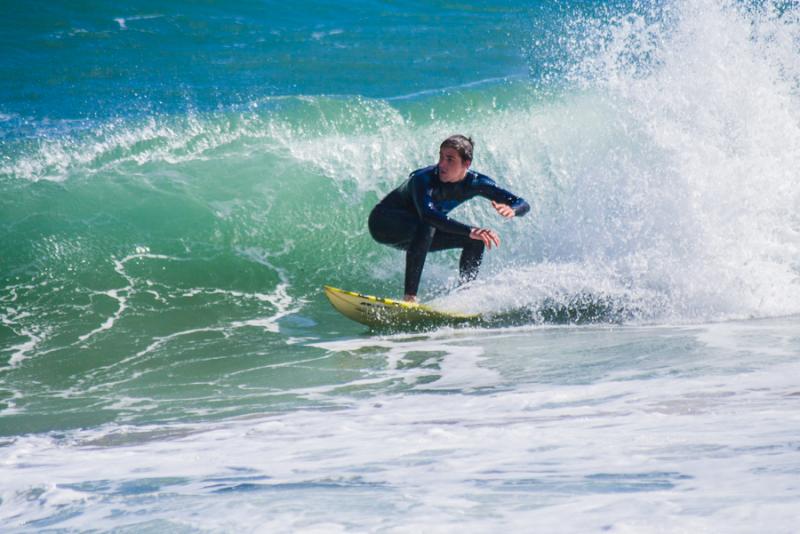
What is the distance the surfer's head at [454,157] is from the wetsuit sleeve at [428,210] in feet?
0.53

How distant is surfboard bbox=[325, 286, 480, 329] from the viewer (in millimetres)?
7336

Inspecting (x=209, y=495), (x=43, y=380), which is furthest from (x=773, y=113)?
(x=209, y=495)

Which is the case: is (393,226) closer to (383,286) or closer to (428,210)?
(428,210)

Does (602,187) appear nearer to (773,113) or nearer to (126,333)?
(773,113)

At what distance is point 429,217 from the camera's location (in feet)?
23.2

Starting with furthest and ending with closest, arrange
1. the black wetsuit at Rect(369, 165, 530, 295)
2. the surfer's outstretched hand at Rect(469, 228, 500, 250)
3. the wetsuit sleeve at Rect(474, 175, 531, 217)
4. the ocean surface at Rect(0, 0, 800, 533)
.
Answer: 1. the wetsuit sleeve at Rect(474, 175, 531, 217)
2. the black wetsuit at Rect(369, 165, 530, 295)
3. the surfer's outstretched hand at Rect(469, 228, 500, 250)
4. the ocean surface at Rect(0, 0, 800, 533)

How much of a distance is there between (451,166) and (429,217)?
0.40m

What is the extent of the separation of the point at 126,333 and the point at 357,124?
Answer: 17.5 ft

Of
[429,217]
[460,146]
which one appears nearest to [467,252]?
[429,217]

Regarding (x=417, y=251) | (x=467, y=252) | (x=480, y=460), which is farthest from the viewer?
(x=467, y=252)

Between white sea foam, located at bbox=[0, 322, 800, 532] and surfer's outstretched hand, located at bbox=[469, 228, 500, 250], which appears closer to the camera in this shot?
white sea foam, located at bbox=[0, 322, 800, 532]

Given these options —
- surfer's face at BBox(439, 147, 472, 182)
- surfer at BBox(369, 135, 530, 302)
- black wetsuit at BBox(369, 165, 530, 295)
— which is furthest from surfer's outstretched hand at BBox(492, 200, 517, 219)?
surfer's face at BBox(439, 147, 472, 182)

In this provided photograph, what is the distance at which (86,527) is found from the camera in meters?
3.05

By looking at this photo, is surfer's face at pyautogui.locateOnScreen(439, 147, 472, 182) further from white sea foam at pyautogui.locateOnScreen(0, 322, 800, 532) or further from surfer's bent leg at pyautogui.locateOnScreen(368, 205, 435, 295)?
white sea foam at pyautogui.locateOnScreen(0, 322, 800, 532)
